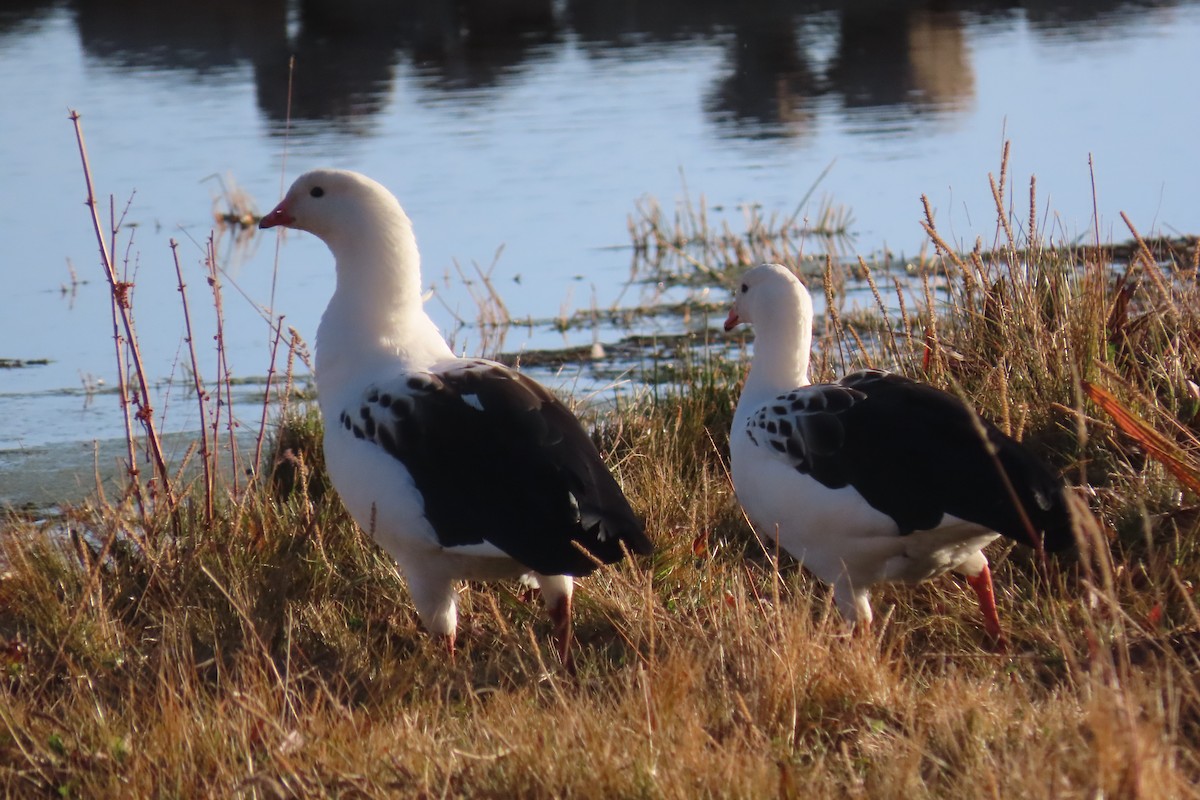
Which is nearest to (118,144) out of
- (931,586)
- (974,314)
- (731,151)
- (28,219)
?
(28,219)

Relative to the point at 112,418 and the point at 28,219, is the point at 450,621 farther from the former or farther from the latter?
the point at 28,219

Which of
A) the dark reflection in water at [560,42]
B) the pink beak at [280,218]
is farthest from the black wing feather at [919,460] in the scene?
the dark reflection in water at [560,42]

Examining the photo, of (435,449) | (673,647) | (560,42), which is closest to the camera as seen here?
(673,647)

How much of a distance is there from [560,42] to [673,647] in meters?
24.9

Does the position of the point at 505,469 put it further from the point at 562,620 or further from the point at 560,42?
the point at 560,42

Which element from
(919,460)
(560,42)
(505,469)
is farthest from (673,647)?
(560,42)

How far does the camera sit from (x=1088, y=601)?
4621 mm

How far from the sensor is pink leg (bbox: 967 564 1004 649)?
15.4 ft

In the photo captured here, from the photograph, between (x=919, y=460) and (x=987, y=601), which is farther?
(x=987, y=601)

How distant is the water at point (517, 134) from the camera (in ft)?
36.4

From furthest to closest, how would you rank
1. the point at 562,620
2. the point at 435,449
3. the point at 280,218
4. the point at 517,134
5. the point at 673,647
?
the point at 517,134
the point at 280,218
the point at 562,620
the point at 435,449
the point at 673,647

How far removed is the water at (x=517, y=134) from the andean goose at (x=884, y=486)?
215 centimetres

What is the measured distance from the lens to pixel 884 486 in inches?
180

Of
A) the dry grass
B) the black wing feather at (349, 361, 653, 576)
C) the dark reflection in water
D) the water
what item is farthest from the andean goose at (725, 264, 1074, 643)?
the dark reflection in water
